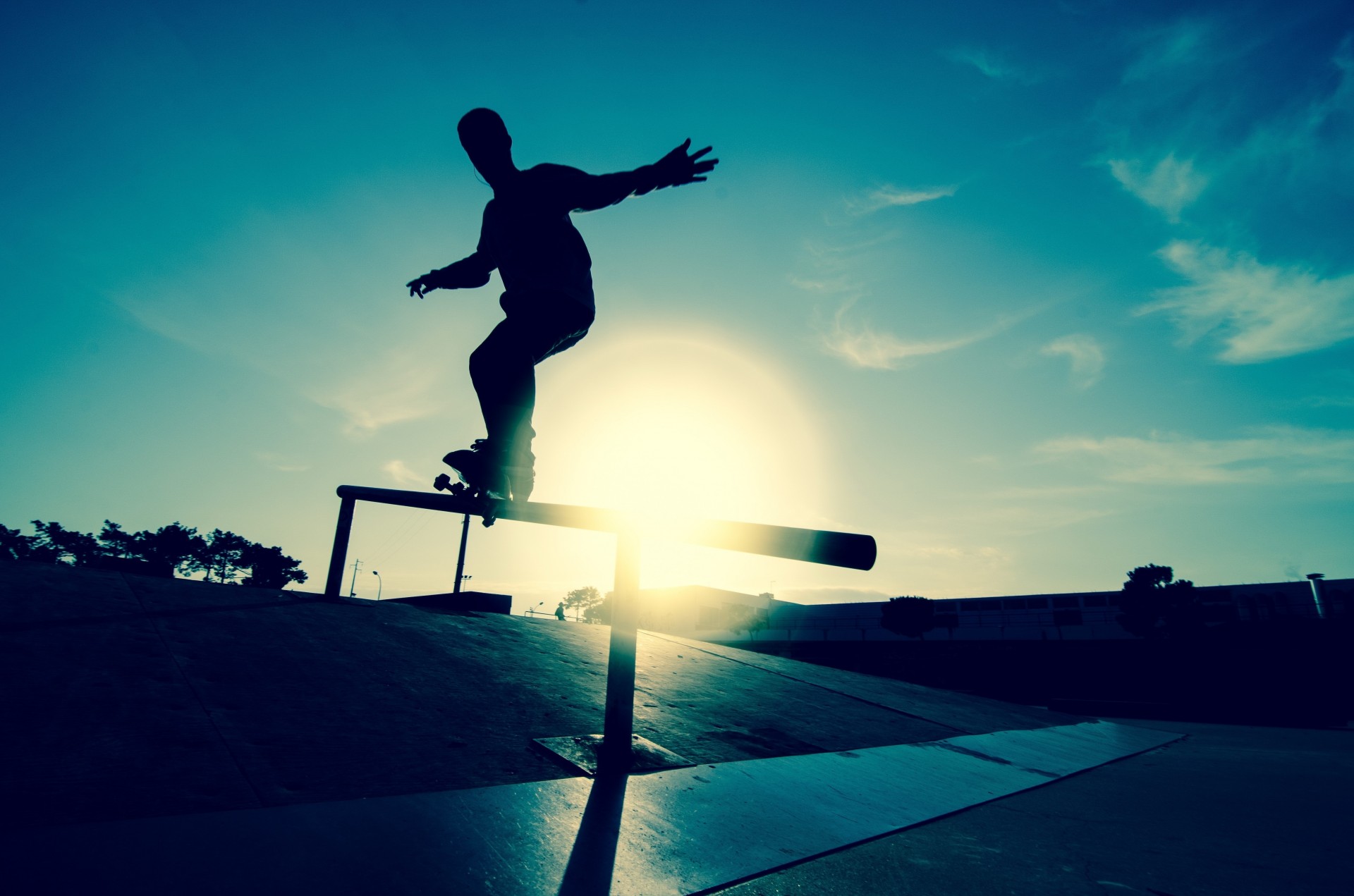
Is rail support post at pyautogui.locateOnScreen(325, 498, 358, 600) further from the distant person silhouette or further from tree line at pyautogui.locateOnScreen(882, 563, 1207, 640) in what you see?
tree line at pyautogui.locateOnScreen(882, 563, 1207, 640)

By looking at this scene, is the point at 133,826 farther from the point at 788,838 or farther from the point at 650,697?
the point at 650,697

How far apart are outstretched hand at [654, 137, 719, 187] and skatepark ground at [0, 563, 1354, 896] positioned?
8.04 feet

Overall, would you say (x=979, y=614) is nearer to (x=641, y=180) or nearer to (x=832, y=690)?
(x=832, y=690)

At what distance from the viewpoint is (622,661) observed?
2.45m

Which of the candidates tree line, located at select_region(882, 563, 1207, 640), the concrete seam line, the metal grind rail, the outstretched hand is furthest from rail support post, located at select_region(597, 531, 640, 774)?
tree line, located at select_region(882, 563, 1207, 640)

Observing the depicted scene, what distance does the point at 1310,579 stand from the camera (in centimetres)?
4116

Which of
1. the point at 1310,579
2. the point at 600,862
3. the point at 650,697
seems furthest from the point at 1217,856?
the point at 1310,579

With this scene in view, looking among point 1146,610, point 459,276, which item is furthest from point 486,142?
point 1146,610

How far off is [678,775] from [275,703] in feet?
5.02

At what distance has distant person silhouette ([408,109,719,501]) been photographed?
9.45 ft

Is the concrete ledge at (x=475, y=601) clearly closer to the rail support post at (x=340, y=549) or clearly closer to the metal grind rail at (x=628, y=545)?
the rail support post at (x=340, y=549)

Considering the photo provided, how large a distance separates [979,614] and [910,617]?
17972 millimetres

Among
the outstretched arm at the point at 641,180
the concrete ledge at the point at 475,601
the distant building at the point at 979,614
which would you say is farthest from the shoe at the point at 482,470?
the distant building at the point at 979,614

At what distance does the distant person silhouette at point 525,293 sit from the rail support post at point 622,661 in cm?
64
